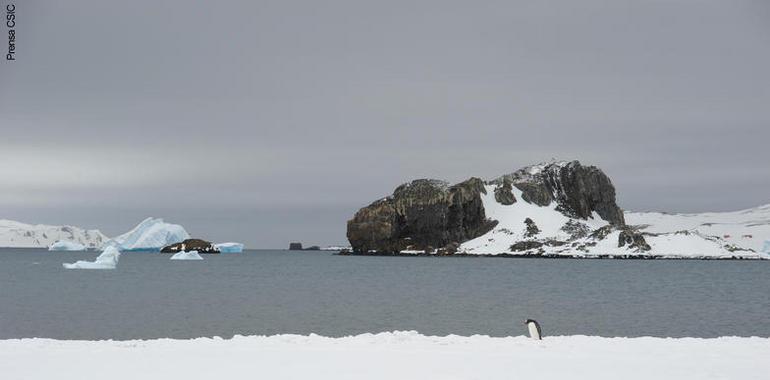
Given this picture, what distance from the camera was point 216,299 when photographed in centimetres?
7112

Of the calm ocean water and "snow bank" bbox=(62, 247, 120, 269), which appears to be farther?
"snow bank" bbox=(62, 247, 120, 269)

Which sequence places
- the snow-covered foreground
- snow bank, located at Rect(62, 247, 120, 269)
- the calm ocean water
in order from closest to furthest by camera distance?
the snow-covered foreground, the calm ocean water, snow bank, located at Rect(62, 247, 120, 269)

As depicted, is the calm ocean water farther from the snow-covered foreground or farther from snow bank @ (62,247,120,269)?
snow bank @ (62,247,120,269)

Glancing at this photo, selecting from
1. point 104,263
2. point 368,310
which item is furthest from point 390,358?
point 104,263

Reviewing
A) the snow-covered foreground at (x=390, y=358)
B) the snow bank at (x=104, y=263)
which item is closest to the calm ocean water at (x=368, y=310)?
the snow-covered foreground at (x=390, y=358)

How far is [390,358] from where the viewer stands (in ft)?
82.6

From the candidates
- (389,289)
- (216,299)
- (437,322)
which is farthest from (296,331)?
(389,289)

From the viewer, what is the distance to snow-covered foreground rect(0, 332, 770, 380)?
22.2 metres

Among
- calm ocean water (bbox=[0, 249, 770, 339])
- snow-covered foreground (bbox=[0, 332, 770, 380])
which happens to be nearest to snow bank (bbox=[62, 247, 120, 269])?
calm ocean water (bbox=[0, 249, 770, 339])

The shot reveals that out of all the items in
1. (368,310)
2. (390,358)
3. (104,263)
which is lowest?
(368,310)

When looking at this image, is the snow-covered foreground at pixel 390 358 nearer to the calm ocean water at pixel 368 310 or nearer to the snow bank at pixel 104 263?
the calm ocean water at pixel 368 310

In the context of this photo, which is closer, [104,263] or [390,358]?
[390,358]

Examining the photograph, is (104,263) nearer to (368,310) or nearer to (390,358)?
(368,310)

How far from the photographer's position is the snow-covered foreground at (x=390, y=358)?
22.2 meters
